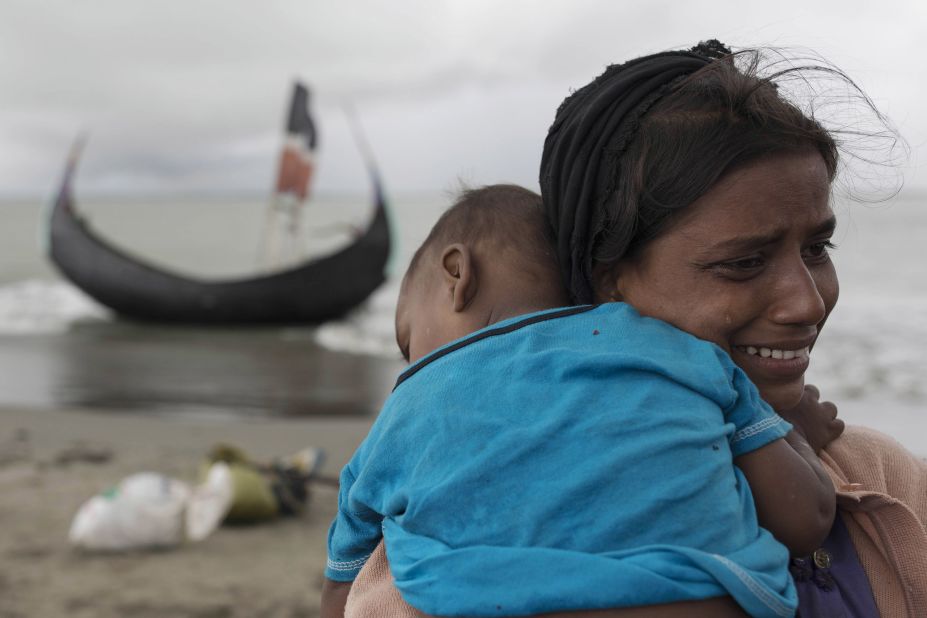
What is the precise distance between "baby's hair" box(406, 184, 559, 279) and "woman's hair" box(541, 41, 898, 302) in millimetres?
89

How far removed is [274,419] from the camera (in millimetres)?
8203

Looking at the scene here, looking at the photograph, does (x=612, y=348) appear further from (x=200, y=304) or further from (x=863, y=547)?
(x=200, y=304)

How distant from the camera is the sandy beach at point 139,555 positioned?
159 inches

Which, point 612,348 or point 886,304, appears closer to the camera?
point 612,348

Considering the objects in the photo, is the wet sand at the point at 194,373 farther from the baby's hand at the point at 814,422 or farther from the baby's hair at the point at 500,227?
the baby's hand at the point at 814,422

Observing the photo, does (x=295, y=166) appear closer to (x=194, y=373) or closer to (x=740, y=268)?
(x=194, y=373)

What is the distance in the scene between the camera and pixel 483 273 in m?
1.47

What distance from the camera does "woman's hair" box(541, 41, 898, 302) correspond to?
1217mm

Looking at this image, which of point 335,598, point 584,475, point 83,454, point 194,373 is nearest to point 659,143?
point 584,475

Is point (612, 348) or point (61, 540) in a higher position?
point (612, 348)

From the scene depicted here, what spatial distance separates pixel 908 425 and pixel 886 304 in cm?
824

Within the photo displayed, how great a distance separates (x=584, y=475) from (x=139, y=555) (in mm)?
3911

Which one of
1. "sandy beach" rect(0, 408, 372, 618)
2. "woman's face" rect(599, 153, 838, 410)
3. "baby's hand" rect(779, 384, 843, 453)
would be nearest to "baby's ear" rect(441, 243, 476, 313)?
"woman's face" rect(599, 153, 838, 410)

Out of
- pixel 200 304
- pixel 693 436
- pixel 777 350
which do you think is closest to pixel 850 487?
pixel 777 350
